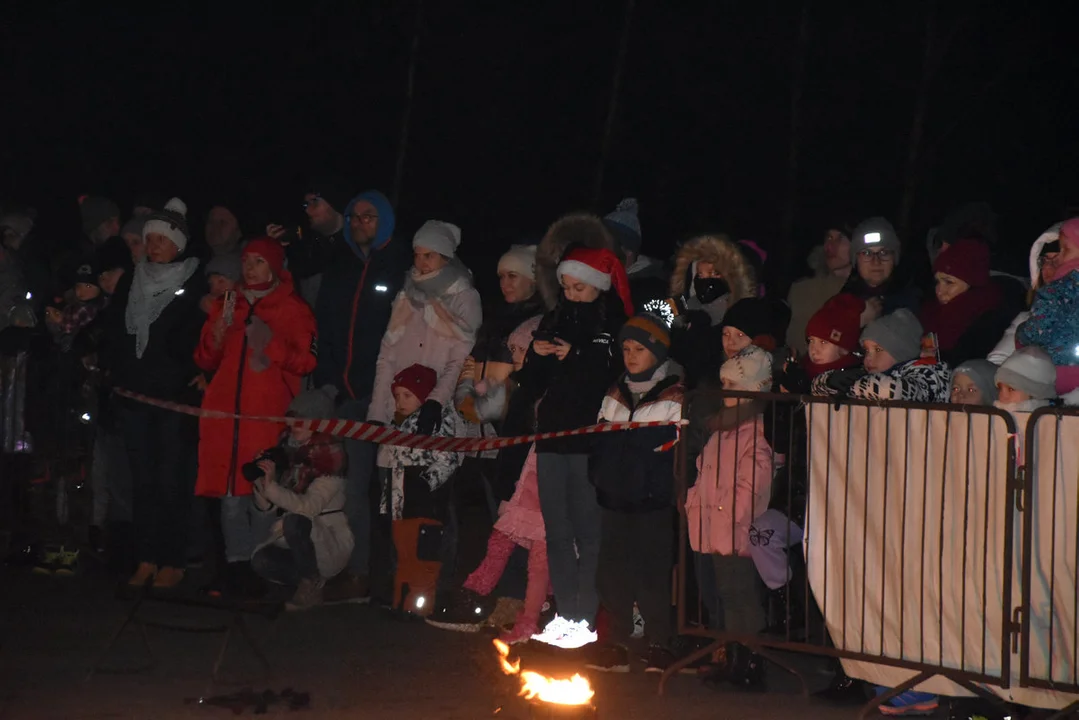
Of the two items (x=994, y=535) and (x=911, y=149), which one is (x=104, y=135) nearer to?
(x=911, y=149)

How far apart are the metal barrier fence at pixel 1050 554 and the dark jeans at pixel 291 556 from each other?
458 centimetres

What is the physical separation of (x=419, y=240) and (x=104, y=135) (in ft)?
55.3

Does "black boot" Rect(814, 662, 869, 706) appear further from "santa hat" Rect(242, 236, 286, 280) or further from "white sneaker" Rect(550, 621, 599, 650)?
"santa hat" Rect(242, 236, 286, 280)

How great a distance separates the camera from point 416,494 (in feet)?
30.8

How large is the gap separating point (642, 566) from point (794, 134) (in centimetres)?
1739

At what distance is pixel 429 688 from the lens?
293 inches

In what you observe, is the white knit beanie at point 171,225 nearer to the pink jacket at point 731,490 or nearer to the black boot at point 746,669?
the pink jacket at point 731,490

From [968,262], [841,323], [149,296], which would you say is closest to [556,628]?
[841,323]

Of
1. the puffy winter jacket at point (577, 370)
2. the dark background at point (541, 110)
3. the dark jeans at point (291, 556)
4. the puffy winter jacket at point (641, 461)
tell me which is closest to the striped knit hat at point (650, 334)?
the puffy winter jacket at point (641, 461)

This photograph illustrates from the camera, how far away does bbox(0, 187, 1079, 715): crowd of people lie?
25.4ft

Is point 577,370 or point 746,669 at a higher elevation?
point 577,370

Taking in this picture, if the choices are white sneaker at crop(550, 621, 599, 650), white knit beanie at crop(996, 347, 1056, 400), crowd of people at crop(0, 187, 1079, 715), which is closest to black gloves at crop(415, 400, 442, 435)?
crowd of people at crop(0, 187, 1079, 715)

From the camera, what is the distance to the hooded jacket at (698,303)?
888 cm

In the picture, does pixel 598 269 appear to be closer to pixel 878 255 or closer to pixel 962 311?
pixel 878 255
